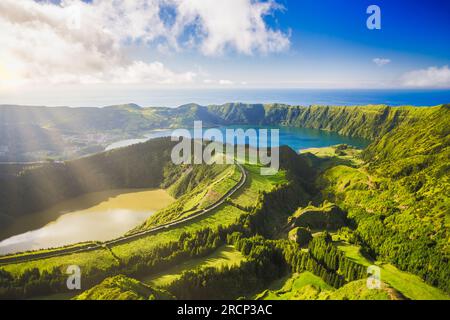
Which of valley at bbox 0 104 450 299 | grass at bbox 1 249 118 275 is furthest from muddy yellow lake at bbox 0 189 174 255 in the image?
grass at bbox 1 249 118 275

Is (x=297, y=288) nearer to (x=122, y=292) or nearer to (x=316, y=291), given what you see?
(x=316, y=291)

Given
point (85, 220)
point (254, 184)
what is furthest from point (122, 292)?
point (85, 220)

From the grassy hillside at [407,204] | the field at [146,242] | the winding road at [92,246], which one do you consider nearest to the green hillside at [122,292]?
the field at [146,242]

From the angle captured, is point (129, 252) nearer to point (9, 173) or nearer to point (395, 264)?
point (395, 264)

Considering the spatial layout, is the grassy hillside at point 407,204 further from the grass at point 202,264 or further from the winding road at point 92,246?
the winding road at point 92,246
